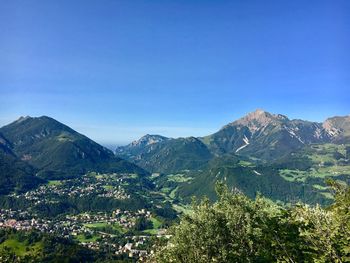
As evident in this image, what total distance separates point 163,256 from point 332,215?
727 inches

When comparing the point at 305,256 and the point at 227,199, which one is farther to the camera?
the point at 227,199

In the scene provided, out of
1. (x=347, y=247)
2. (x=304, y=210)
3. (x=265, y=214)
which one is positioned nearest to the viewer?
(x=347, y=247)

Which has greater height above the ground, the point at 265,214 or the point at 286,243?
the point at 265,214

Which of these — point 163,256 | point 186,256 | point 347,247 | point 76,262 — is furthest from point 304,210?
point 76,262

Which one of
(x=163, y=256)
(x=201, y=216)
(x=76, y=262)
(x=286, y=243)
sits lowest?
(x=76, y=262)

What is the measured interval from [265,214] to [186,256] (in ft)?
31.9

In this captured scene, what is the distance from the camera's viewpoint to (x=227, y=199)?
36875mm

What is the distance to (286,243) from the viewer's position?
115ft

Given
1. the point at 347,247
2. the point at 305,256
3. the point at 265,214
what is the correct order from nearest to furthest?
the point at 347,247
the point at 305,256
the point at 265,214

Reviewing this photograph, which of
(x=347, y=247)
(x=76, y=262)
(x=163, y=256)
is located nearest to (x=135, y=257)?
(x=76, y=262)

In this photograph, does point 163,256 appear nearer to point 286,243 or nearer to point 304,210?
point 286,243

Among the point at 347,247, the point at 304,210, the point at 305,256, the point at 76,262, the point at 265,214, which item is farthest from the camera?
the point at 76,262

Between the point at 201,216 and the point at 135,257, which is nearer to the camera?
the point at 201,216

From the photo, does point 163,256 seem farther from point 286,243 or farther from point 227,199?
point 286,243
